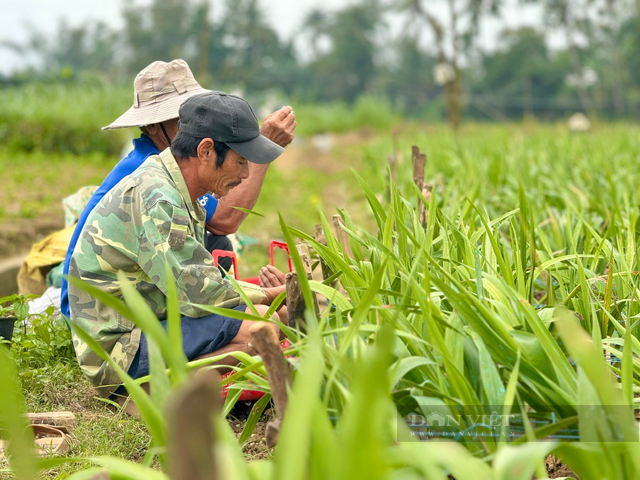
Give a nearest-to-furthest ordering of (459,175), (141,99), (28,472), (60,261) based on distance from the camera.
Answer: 1. (28,472)
2. (141,99)
3. (60,261)
4. (459,175)

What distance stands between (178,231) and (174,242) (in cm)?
3

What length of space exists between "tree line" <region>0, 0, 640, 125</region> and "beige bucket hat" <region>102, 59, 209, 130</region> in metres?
28.8

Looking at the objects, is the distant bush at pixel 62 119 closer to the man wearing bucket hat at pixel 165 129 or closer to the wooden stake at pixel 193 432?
the man wearing bucket hat at pixel 165 129

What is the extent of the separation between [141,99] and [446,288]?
1615mm

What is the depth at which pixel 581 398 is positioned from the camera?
1.29m

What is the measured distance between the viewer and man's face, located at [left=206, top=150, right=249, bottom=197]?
7.02 ft

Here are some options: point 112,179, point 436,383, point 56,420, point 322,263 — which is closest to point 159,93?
point 112,179

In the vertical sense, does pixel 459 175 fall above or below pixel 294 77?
below

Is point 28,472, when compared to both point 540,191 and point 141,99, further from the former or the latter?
point 540,191

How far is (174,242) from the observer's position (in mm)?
2045

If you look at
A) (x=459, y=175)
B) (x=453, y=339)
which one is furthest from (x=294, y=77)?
(x=453, y=339)

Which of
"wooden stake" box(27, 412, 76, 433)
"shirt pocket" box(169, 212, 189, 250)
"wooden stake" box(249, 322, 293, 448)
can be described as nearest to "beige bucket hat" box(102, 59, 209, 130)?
"shirt pocket" box(169, 212, 189, 250)

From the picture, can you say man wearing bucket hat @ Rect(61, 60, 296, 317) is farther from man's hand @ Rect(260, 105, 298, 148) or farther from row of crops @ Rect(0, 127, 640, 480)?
row of crops @ Rect(0, 127, 640, 480)

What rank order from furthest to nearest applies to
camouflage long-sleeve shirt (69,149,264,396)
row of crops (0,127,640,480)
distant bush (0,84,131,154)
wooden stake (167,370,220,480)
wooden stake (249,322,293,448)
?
distant bush (0,84,131,154) < camouflage long-sleeve shirt (69,149,264,396) < wooden stake (249,322,293,448) < row of crops (0,127,640,480) < wooden stake (167,370,220,480)
